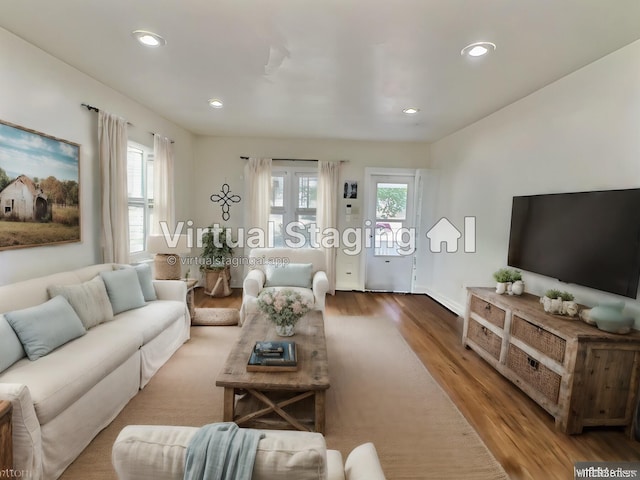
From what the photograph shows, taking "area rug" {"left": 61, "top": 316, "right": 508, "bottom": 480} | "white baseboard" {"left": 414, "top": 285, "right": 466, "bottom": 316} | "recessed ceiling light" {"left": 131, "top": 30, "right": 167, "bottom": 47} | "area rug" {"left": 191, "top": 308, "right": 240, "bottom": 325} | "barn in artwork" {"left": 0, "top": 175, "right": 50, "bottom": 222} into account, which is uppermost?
"recessed ceiling light" {"left": 131, "top": 30, "right": 167, "bottom": 47}

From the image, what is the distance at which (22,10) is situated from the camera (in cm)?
198

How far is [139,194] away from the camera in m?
4.01

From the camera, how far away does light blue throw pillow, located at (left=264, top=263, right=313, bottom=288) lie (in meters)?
3.95

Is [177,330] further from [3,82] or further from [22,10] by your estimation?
[22,10]

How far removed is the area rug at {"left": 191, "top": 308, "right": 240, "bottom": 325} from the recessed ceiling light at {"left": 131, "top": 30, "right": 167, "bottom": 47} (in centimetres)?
291

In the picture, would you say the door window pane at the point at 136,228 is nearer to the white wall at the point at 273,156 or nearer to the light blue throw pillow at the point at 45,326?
the white wall at the point at 273,156

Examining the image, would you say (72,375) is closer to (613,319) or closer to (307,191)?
(613,319)

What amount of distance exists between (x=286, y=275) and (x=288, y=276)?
0.09ft

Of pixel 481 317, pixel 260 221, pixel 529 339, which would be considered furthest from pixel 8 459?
pixel 260 221

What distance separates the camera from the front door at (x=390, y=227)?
5.53 meters

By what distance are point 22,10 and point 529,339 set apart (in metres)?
4.24

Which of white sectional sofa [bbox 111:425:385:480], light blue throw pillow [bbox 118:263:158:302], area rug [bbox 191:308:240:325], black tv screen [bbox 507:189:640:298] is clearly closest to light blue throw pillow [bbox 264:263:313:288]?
area rug [bbox 191:308:240:325]

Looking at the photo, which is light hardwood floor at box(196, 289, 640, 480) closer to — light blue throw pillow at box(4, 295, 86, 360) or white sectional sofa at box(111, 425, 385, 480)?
white sectional sofa at box(111, 425, 385, 480)

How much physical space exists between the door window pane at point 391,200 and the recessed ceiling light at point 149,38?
396 cm
